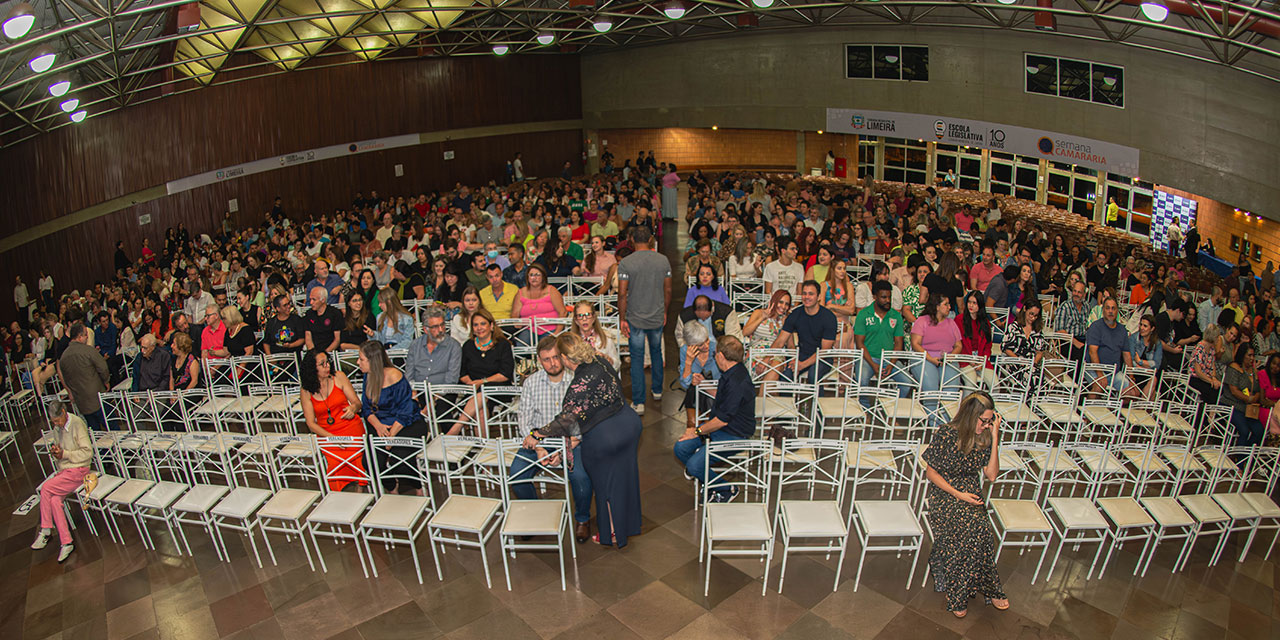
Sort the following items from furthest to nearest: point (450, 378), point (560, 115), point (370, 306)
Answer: point (560, 115) < point (370, 306) < point (450, 378)

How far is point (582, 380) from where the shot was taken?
5.59m

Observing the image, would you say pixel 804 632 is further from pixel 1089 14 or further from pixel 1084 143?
pixel 1084 143

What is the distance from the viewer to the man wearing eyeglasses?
867 cm

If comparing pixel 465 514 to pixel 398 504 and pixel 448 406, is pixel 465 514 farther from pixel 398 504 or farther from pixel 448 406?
pixel 448 406

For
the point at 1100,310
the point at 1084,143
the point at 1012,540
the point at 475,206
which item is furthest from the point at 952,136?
the point at 1012,540

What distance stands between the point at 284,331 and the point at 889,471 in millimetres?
6164

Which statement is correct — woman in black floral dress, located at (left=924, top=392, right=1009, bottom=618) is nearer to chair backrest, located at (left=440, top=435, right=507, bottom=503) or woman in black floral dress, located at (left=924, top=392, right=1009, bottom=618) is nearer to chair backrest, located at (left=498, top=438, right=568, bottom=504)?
chair backrest, located at (left=498, top=438, right=568, bottom=504)

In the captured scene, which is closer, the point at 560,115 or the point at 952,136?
the point at 952,136

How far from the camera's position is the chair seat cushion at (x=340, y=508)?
223 inches

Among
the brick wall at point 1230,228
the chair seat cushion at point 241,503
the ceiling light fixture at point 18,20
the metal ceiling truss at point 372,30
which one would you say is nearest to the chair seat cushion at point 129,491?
the chair seat cushion at point 241,503

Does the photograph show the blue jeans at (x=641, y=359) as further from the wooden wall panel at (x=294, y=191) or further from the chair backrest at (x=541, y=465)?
the wooden wall panel at (x=294, y=191)

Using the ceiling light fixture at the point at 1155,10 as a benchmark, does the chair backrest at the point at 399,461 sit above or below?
below

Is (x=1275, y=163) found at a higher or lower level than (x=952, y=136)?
lower

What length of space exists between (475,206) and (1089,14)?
11.2m
